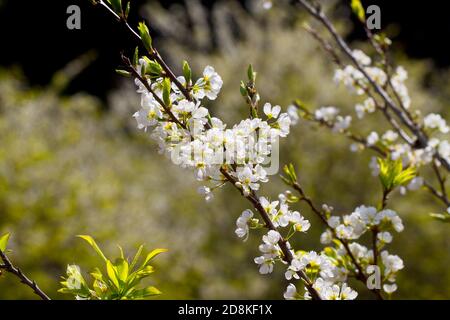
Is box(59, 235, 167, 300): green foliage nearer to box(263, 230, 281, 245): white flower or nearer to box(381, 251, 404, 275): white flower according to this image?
box(263, 230, 281, 245): white flower

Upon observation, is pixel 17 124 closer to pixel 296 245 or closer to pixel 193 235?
pixel 193 235

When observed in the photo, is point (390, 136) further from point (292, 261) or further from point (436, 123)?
point (292, 261)

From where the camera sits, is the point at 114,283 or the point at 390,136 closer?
the point at 114,283

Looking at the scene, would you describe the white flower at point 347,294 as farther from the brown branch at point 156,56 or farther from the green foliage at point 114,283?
the brown branch at point 156,56

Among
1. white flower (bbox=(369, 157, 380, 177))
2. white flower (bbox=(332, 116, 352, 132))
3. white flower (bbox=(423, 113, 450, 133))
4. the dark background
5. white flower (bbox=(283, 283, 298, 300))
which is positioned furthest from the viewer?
the dark background

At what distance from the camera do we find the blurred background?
4.98 m

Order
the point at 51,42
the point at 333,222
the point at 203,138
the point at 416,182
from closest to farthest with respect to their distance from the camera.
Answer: the point at 203,138 < the point at 333,222 < the point at 416,182 < the point at 51,42

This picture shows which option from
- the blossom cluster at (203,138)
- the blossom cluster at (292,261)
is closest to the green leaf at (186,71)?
the blossom cluster at (203,138)

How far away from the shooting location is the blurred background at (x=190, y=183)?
4.98m

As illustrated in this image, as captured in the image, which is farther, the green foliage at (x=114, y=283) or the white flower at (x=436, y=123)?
the white flower at (x=436, y=123)

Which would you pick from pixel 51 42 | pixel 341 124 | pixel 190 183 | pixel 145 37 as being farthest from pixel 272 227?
pixel 51 42

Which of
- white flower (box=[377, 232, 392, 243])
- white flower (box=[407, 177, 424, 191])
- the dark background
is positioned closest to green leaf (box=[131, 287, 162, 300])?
white flower (box=[377, 232, 392, 243])

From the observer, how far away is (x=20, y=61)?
1482 centimetres

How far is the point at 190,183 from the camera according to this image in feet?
25.9
